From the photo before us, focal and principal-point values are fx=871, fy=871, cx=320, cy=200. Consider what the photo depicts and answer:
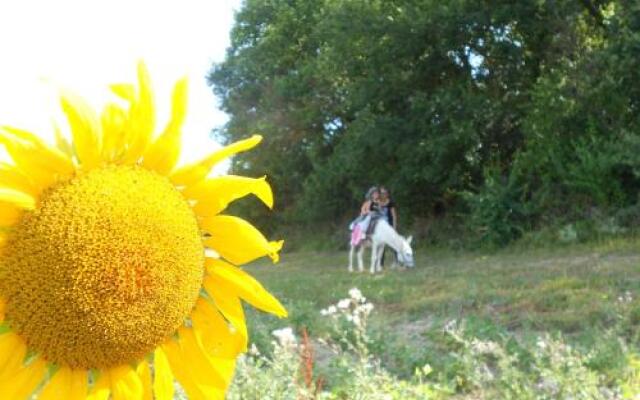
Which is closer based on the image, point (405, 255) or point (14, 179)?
point (14, 179)

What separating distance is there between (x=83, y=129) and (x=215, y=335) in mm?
398

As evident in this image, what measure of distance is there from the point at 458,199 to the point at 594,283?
10.8 m

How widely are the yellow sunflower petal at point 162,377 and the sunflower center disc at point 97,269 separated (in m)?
0.10

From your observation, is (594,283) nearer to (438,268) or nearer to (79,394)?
(438,268)

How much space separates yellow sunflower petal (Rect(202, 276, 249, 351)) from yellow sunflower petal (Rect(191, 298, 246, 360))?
0.5 inches

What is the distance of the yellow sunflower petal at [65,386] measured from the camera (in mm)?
1294

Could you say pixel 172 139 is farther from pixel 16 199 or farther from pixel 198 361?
pixel 198 361

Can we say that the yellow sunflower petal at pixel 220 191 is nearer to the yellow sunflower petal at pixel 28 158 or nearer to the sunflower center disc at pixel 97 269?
the sunflower center disc at pixel 97 269

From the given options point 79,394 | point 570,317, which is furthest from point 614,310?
point 79,394

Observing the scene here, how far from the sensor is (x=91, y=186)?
1232mm

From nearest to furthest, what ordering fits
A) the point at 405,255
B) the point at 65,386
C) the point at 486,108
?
the point at 65,386 < the point at 405,255 < the point at 486,108

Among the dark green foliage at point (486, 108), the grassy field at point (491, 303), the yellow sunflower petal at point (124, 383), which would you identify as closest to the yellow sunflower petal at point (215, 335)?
the yellow sunflower petal at point (124, 383)

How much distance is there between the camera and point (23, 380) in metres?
1.29

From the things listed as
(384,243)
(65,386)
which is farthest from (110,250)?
(384,243)
